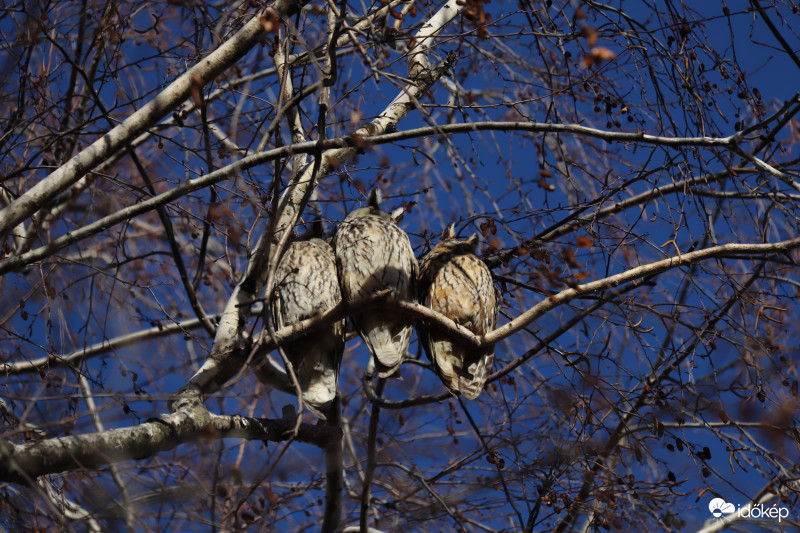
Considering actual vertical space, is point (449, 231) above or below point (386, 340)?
above

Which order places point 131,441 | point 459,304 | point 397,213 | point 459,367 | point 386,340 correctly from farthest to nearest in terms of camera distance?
point 397,213, point 459,304, point 459,367, point 386,340, point 131,441

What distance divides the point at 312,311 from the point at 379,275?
1.54 ft

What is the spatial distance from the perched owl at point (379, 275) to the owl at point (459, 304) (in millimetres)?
174

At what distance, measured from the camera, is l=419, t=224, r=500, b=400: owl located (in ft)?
14.8

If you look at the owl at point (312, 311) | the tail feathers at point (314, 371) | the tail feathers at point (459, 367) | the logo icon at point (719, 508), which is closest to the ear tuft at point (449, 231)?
the owl at point (312, 311)

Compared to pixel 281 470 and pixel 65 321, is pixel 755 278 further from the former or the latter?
pixel 65 321

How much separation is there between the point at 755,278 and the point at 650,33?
1504 mm

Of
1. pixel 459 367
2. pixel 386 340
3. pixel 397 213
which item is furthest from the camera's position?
pixel 397 213

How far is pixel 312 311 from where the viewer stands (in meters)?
4.61

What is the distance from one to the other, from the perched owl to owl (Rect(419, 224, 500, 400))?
17 centimetres

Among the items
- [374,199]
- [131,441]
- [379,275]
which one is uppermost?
[374,199]

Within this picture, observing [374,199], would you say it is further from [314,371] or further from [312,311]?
[314,371]

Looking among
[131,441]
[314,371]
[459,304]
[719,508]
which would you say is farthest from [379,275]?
[719,508]

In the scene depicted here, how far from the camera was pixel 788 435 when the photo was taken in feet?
12.4
